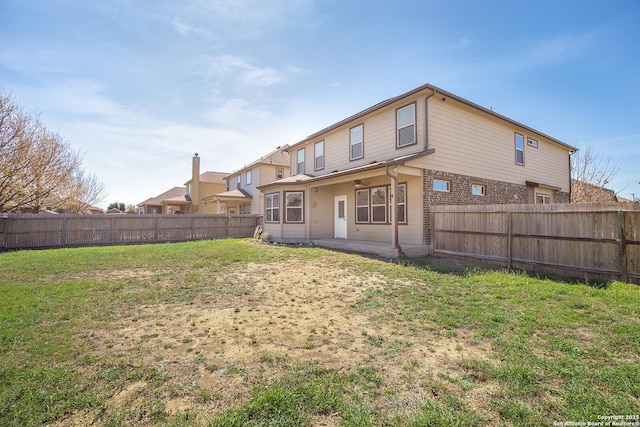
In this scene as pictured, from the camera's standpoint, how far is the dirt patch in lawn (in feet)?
8.32

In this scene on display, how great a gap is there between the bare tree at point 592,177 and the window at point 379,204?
1540cm

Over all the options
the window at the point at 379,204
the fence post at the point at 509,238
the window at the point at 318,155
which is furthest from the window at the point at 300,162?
the fence post at the point at 509,238

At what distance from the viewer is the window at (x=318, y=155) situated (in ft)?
54.0

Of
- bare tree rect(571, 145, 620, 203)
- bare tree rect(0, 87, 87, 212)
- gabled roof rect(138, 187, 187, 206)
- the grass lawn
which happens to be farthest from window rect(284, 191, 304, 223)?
gabled roof rect(138, 187, 187, 206)

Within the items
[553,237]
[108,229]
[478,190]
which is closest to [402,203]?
[478,190]

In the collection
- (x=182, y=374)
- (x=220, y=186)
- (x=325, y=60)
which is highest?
(x=325, y=60)

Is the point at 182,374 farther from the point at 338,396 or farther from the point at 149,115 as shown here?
the point at 149,115

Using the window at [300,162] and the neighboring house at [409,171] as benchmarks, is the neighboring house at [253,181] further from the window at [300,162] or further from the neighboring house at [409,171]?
the neighboring house at [409,171]

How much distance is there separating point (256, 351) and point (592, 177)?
2624 centimetres

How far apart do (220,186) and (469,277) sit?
30.7 m

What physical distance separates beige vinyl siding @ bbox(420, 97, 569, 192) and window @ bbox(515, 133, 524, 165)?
26cm

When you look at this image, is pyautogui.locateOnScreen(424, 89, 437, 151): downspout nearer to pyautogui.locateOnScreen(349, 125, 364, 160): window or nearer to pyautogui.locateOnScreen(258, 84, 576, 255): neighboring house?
pyautogui.locateOnScreen(258, 84, 576, 255): neighboring house

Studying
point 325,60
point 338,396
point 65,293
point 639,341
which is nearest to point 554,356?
point 639,341

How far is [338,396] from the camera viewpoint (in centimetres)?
252
